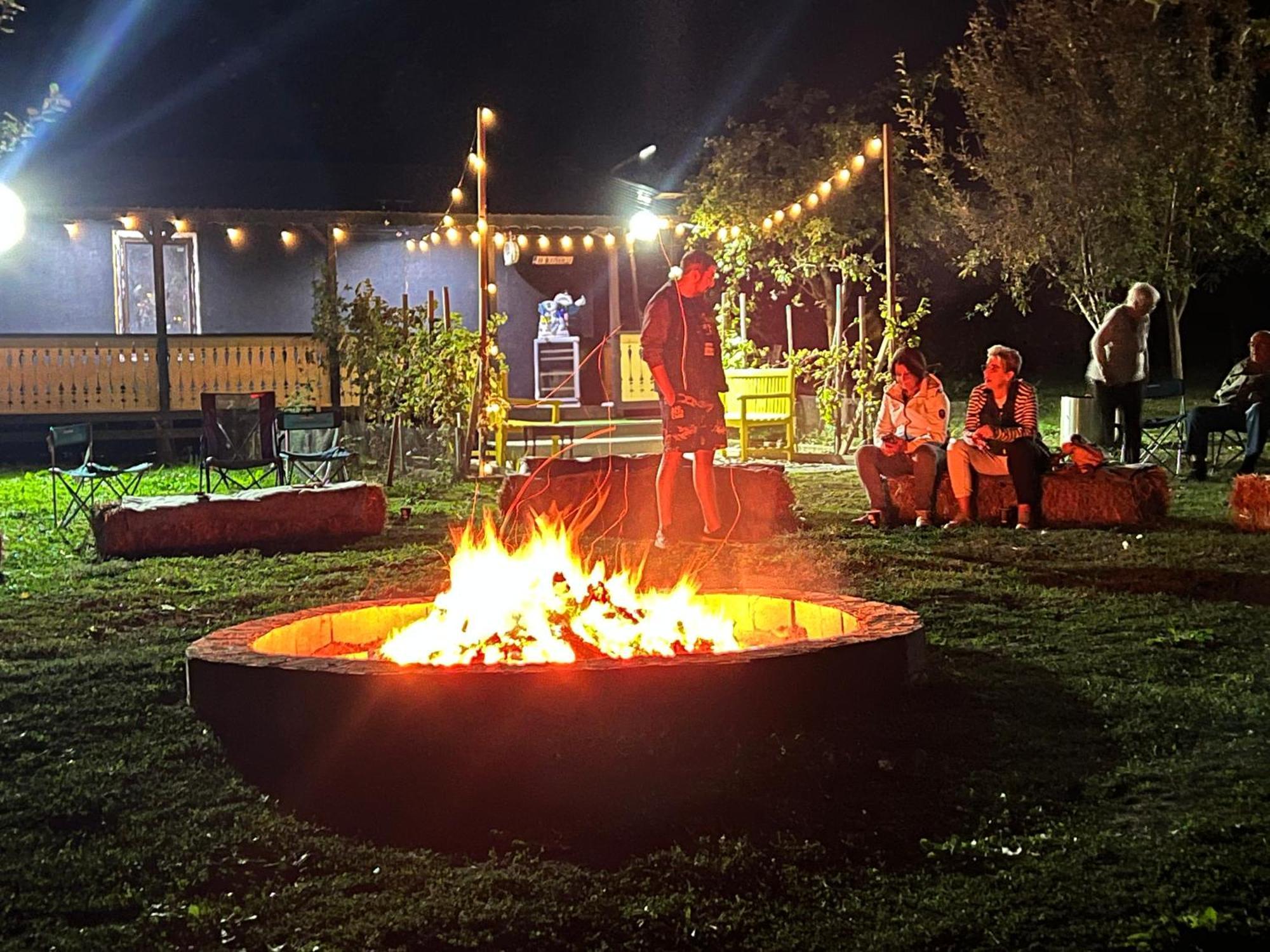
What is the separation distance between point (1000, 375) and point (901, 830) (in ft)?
19.1

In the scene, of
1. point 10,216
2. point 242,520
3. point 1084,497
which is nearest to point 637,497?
point 242,520

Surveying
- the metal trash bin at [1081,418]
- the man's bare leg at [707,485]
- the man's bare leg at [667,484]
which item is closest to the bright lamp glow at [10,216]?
the man's bare leg at [667,484]

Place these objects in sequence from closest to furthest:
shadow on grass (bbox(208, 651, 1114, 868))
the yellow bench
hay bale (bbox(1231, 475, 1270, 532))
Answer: shadow on grass (bbox(208, 651, 1114, 868)) → hay bale (bbox(1231, 475, 1270, 532)) → the yellow bench

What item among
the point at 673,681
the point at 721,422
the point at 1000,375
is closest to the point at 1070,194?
the point at 1000,375

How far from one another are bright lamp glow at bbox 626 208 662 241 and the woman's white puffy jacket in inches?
342

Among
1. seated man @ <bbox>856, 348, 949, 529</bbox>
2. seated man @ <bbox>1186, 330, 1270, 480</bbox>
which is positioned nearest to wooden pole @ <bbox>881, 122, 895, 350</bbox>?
seated man @ <bbox>1186, 330, 1270, 480</bbox>

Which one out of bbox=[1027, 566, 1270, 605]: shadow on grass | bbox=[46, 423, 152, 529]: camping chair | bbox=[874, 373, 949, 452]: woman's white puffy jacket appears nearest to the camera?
bbox=[1027, 566, 1270, 605]: shadow on grass

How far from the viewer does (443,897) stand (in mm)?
3498

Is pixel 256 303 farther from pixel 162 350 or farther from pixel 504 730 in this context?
pixel 504 730

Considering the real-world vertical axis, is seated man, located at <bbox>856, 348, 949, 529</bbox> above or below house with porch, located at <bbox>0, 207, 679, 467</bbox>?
below

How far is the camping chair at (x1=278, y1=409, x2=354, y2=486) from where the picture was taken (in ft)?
39.8

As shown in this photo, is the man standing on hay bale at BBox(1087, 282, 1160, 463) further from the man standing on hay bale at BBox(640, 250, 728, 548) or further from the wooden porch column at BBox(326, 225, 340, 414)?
the wooden porch column at BBox(326, 225, 340, 414)

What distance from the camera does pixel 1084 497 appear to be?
374 inches

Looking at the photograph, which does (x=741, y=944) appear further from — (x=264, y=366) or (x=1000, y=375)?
(x=264, y=366)
